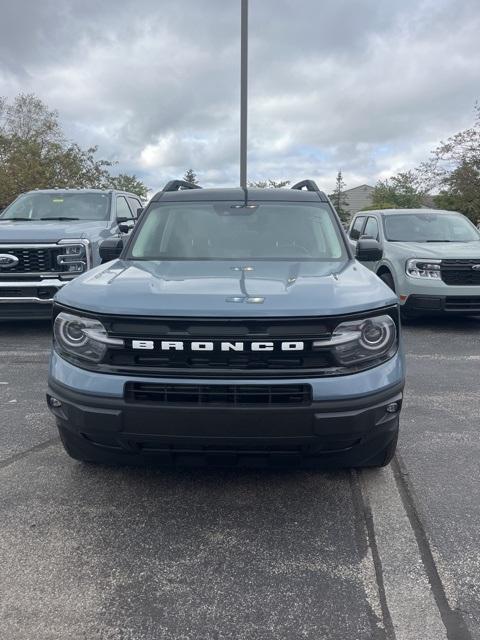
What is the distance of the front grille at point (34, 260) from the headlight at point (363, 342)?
18.0 feet

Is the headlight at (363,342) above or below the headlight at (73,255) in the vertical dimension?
above

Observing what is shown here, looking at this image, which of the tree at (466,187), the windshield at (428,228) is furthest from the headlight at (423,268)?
the tree at (466,187)

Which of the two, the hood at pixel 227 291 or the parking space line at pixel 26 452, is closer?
the hood at pixel 227 291

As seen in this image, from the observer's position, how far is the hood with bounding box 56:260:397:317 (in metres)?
2.73

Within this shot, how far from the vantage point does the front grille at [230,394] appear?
2650 mm

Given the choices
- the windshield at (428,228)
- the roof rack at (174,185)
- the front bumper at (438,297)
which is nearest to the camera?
the roof rack at (174,185)

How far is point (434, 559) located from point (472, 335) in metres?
5.89

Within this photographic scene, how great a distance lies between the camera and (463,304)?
802 cm

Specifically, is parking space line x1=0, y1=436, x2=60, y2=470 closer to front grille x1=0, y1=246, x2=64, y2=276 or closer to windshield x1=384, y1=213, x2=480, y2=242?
front grille x1=0, y1=246, x2=64, y2=276

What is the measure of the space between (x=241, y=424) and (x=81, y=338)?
94cm

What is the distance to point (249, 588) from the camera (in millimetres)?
2451

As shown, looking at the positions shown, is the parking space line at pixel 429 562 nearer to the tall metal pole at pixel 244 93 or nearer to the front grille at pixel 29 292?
the front grille at pixel 29 292

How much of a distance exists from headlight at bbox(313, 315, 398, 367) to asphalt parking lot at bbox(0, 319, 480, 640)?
0.90 m

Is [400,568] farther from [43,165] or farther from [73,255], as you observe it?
[43,165]
